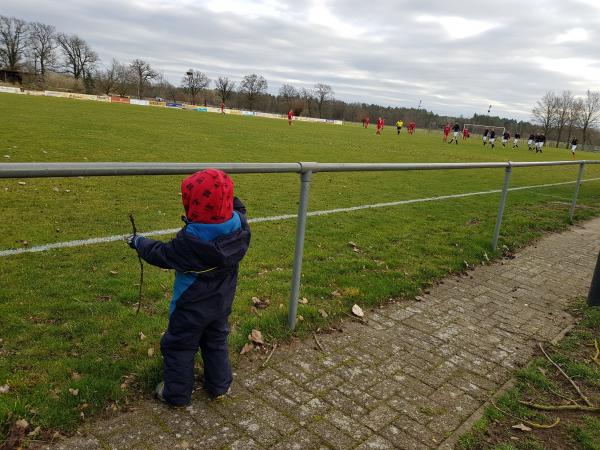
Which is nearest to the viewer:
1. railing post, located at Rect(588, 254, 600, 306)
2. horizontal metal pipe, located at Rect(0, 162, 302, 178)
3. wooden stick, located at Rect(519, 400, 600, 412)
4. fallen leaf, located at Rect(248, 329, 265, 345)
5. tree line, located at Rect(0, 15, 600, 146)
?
horizontal metal pipe, located at Rect(0, 162, 302, 178)

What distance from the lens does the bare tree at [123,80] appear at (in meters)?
86.9

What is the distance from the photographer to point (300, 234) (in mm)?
3477

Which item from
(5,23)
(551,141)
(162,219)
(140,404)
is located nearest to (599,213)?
(162,219)

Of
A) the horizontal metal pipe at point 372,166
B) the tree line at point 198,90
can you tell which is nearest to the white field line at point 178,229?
the horizontal metal pipe at point 372,166

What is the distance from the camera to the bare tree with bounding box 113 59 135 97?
285 feet

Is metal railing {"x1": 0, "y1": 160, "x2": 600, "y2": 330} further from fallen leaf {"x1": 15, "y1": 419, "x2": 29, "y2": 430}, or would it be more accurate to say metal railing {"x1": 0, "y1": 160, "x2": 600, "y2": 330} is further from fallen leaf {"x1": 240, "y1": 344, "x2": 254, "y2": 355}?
fallen leaf {"x1": 15, "y1": 419, "x2": 29, "y2": 430}

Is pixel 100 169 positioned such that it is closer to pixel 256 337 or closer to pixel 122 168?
pixel 122 168

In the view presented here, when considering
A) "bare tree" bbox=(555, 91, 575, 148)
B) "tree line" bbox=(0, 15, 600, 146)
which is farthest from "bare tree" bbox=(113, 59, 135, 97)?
"bare tree" bbox=(555, 91, 575, 148)

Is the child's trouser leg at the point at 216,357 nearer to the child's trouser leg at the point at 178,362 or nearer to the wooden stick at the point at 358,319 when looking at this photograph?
the child's trouser leg at the point at 178,362

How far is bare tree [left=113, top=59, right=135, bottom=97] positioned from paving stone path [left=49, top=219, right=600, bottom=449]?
9140 centimetres

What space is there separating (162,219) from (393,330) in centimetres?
403

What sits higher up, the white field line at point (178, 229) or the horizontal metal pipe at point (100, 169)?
the horizontal metal pipe at point (100, 169)

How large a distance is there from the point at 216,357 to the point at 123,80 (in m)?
95.6

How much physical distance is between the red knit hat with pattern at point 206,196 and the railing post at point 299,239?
95 cm
